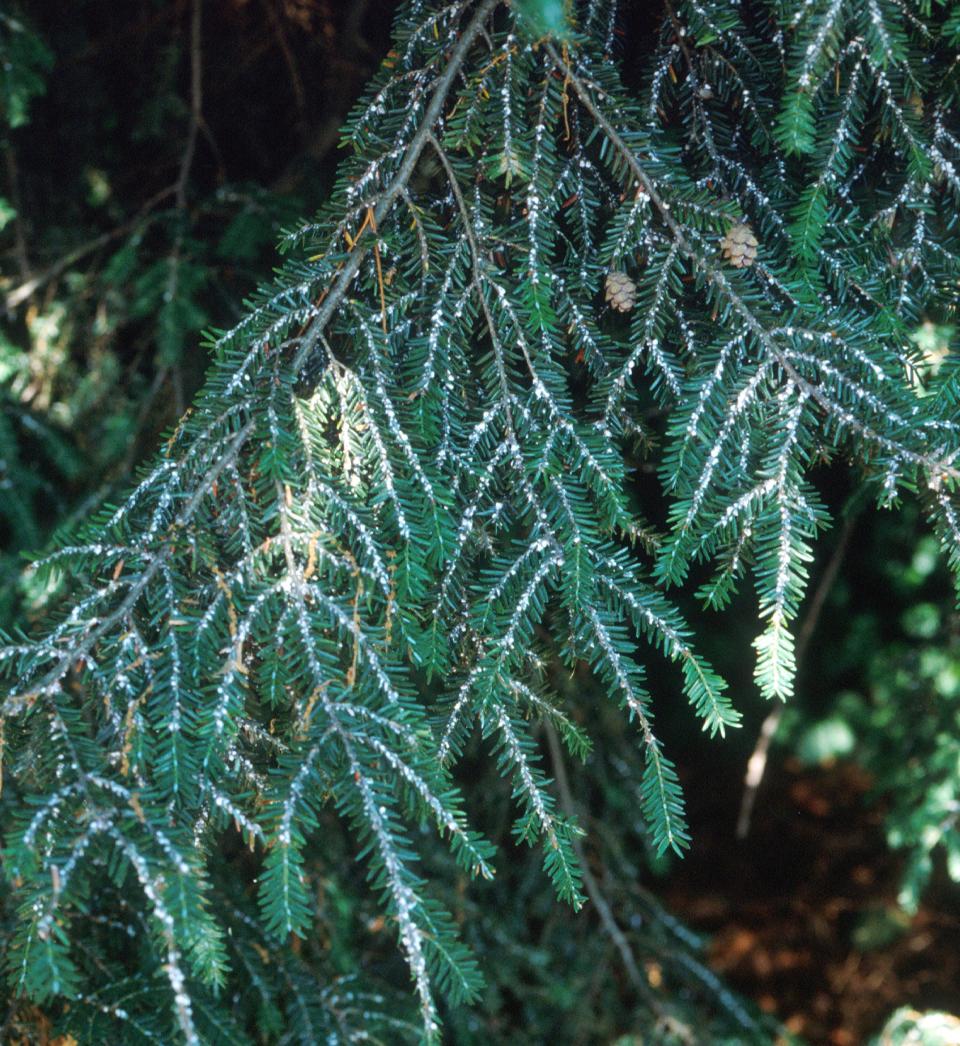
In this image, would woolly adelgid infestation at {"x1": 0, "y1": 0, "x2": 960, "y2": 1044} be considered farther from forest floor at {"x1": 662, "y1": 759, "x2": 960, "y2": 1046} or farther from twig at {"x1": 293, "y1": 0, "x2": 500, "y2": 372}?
forest floor at {"x1": 662, "y1": 759, "x2": 960, "y2": 1046}

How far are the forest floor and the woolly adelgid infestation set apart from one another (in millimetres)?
2874

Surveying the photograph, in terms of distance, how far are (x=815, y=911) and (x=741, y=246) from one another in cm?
405

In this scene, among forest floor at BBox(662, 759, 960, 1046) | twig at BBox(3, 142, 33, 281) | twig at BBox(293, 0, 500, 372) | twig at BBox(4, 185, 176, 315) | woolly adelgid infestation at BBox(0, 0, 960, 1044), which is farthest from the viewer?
forest floor at BBox(662, 759, 960, 1046)

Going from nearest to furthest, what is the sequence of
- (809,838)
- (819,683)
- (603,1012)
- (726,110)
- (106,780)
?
(106,780) < (726,110) < (603,1012) < (819,683) < (809,838)

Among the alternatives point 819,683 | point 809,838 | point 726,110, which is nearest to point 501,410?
point 726,110

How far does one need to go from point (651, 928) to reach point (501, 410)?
2.42 m

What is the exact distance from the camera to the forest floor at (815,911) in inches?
161

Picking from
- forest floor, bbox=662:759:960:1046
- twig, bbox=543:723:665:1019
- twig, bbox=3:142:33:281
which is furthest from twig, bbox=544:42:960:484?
forest floor, bbox=662:759:960:1046

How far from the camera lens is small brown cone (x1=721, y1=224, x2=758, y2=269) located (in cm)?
148

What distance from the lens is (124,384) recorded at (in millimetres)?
2965

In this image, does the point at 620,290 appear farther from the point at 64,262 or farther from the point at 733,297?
the point at 64,262

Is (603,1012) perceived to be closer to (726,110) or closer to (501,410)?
(501,410)

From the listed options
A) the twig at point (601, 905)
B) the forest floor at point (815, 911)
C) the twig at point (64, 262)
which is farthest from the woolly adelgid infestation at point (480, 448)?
the forest floor at point (815, 911)

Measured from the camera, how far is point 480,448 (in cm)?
150
